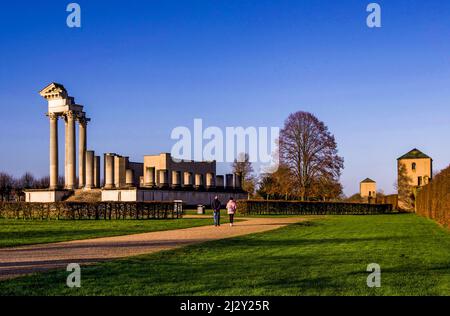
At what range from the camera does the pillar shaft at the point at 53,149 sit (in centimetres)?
6383

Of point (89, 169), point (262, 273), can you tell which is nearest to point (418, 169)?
point (89, 169)

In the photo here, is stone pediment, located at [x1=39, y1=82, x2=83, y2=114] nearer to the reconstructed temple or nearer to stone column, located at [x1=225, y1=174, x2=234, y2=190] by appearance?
the reconstructed temple

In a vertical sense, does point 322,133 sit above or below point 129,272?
above

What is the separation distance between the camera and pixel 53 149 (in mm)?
63812

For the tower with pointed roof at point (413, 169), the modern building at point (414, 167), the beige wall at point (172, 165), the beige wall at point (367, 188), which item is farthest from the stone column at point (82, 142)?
the beige wall at point (367, 188)

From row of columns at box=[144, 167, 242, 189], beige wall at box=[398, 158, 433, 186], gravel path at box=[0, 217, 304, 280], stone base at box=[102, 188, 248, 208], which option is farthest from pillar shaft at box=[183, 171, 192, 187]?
gravel path at box=[0, 217, 304, 280]

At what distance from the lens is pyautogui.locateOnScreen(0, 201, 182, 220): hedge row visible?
39688 millimetres

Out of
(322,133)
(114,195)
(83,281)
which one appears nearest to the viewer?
(83,281)

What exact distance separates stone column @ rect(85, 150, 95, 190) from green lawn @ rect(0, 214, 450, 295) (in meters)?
46.8

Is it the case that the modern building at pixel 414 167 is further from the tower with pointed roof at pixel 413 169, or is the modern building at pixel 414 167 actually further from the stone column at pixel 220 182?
the stone column at pixel 220 182
